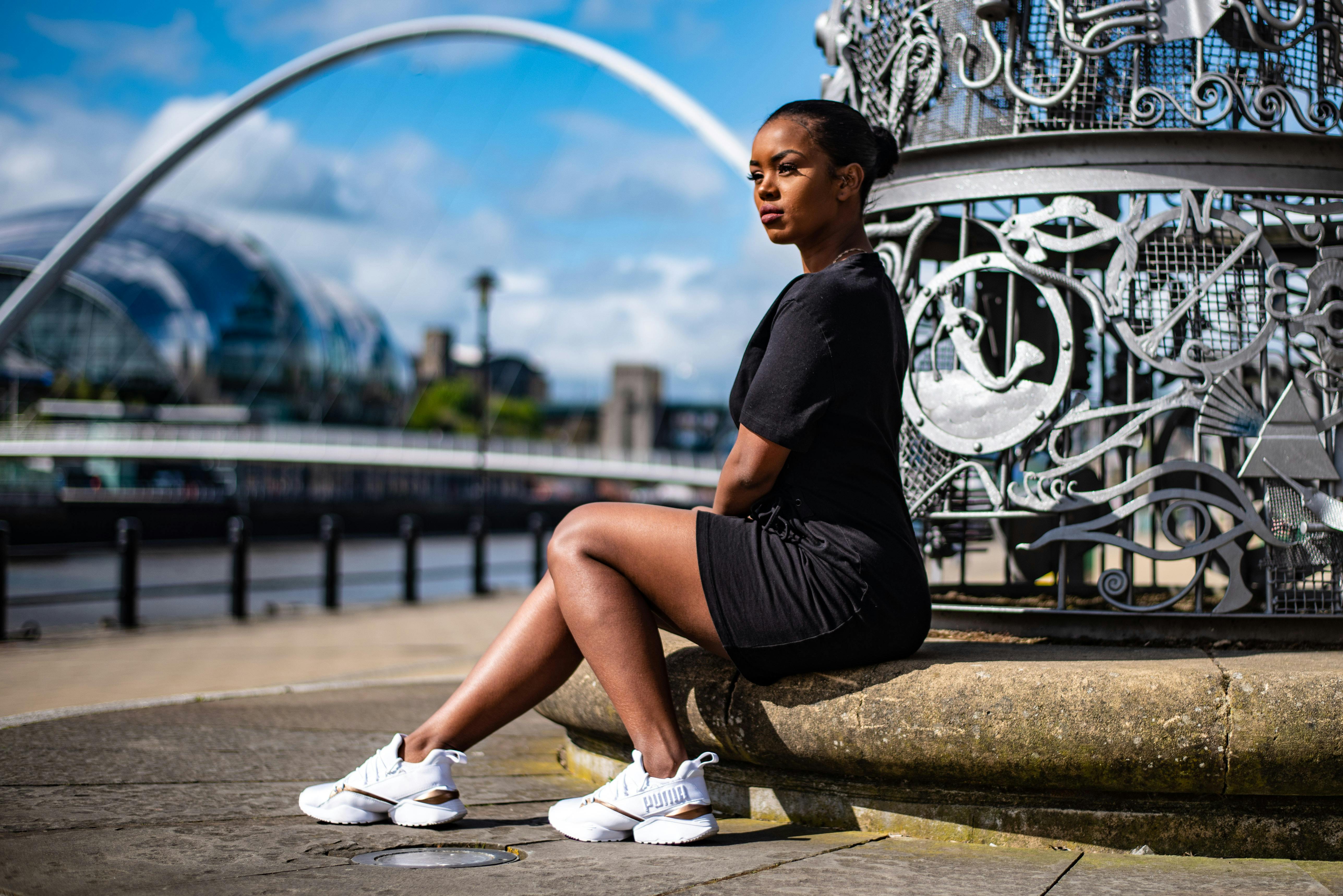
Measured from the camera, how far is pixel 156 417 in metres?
63.2

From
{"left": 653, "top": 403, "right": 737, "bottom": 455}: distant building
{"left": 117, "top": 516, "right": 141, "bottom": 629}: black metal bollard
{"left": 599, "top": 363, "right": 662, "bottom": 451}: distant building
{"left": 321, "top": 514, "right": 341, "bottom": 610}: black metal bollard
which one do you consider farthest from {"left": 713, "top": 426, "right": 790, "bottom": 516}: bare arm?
{"left": 599, "top": 363, "right": 662, "bottom": 451}: distant building

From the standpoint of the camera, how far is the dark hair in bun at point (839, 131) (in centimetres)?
252

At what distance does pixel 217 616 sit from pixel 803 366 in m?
10.5

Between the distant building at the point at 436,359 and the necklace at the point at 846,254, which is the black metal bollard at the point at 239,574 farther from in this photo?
the distant building at the point at 436,359

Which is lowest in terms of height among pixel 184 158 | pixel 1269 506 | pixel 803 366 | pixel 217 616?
pixel 217 616

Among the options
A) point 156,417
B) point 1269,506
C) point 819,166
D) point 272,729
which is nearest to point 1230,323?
point 1269,506

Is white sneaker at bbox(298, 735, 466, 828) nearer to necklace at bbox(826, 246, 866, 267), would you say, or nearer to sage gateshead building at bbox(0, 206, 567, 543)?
necklace at bbox(826, 246, 866, 267)

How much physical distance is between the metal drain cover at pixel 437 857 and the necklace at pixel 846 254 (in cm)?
130

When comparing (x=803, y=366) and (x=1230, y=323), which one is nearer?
(x=803, y=366)

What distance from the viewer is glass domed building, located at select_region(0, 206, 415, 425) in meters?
64.2

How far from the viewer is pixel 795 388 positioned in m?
2.34

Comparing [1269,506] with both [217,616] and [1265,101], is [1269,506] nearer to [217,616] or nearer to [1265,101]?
[1265,101]

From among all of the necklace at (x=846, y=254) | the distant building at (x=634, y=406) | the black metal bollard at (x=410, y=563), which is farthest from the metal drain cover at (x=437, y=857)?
the distant building at (x=634, y=406)

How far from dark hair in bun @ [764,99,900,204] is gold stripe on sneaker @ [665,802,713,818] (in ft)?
4.18
